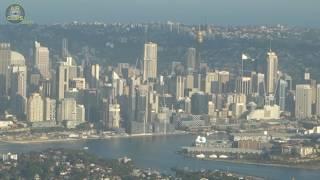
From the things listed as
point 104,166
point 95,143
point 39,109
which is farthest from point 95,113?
point 104,166

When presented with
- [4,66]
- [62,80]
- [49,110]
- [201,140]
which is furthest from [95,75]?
[201,140]

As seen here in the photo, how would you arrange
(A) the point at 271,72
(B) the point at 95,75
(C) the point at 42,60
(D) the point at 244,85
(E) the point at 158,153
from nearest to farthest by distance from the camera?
(E) the point at 158,153 < (D) the point at 244,85 < (B) the point at 95,75 < (A) the point at 271,72 < (C) the point at 42,60

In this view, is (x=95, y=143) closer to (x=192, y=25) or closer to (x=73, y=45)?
(x=73, y=45)

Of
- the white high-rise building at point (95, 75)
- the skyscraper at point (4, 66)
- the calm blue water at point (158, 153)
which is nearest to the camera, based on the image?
the calm blue water at point (158, 153)

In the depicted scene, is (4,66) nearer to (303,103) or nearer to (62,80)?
(62,80)

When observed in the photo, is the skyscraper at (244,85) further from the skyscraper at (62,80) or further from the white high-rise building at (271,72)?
the skyscraper at (62,80)
